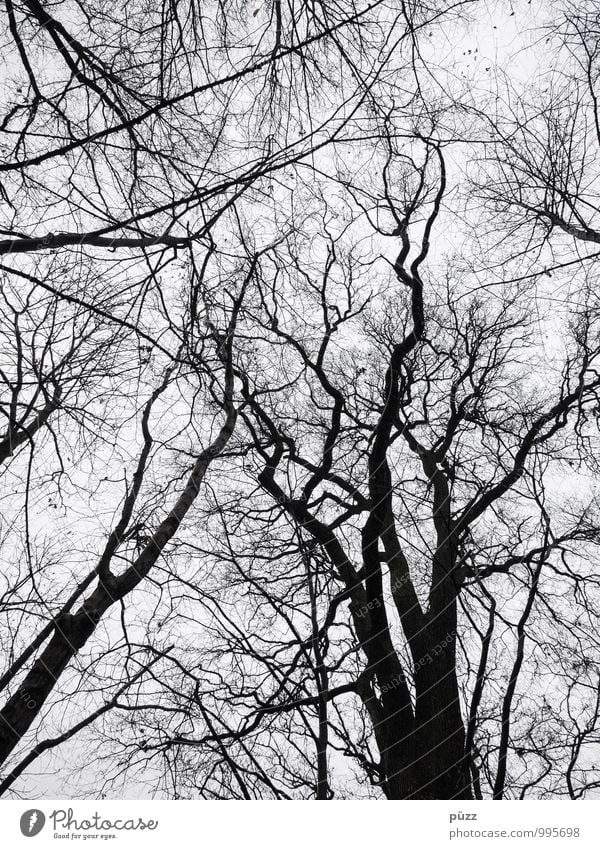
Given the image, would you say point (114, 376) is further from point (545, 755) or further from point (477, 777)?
point (545, 755)

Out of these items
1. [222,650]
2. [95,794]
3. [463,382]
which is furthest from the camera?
[463,382]

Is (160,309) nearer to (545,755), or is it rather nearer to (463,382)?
(463,382)

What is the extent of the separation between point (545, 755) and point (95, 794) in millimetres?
1545

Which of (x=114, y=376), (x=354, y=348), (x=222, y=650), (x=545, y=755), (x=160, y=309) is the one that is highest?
(x=354, y=348)

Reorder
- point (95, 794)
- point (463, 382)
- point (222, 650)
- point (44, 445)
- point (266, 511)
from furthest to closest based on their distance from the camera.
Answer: point (463, 382)
point (266, 511)
point (222, 650)
point (44, 445)
point (95, 794)

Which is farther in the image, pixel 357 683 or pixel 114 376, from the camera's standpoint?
pixel 357 683

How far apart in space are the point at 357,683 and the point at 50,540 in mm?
1154

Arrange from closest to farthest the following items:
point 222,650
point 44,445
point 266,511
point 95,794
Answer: point 95,794 < point 44,445 < point 222,650 < point 266,511

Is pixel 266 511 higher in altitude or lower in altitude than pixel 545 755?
higher

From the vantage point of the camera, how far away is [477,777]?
6.46 feet

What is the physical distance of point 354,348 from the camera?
240 cm
